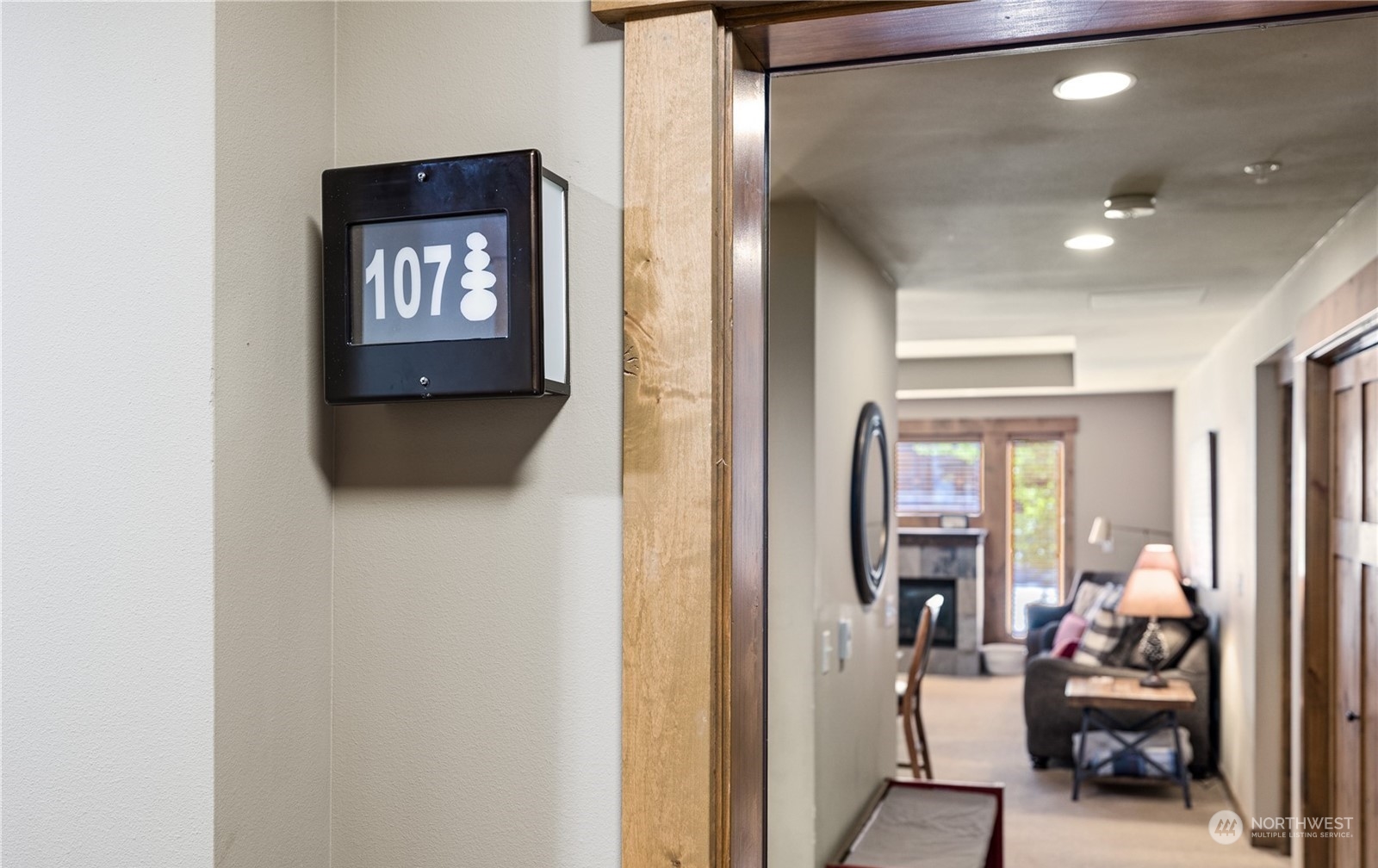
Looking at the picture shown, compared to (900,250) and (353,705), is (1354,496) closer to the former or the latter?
(900,250)

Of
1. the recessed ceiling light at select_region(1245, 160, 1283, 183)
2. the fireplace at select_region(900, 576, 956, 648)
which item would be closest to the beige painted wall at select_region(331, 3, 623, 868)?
the recessed ceiling light at select_region(1245, 160, 1283, 183)

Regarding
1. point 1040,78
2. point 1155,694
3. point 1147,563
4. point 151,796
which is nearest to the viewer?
point 151,796

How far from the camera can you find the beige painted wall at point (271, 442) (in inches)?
32.4

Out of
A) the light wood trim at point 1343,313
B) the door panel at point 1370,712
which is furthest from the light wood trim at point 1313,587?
the door panel at point 1370,712

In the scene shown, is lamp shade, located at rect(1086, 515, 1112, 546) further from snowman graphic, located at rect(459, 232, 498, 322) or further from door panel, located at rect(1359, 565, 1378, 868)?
snowman graphic, located at rect(459, 232, 498, 322)

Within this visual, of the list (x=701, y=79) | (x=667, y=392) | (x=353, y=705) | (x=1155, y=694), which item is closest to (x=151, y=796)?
(x=353, y=705)

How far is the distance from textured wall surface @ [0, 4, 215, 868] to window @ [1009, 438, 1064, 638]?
24.4 ft

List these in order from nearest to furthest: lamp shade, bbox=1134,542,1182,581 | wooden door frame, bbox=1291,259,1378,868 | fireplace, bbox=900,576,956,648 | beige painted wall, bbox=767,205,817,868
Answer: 1. beige painted wall, bbox=767,205,817,868
2. wooden door frame, bbox=1291,259,1378,868
3. lamp shade, bbox=1134,542,1182,581
4. fireplace, bbox=900,576,956,648

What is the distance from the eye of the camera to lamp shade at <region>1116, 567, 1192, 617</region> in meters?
4.93

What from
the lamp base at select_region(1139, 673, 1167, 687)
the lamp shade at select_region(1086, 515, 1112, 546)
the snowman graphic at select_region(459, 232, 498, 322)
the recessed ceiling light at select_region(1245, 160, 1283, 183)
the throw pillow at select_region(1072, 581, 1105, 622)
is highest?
the recessed ceiling light at select_region(1245, 160, 1283, 183)

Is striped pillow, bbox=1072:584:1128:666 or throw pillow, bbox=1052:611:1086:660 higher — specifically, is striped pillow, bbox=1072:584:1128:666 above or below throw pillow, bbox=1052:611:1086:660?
above

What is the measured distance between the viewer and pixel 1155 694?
183 inches

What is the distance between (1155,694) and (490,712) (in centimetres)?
443

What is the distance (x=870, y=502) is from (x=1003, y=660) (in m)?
4.70
